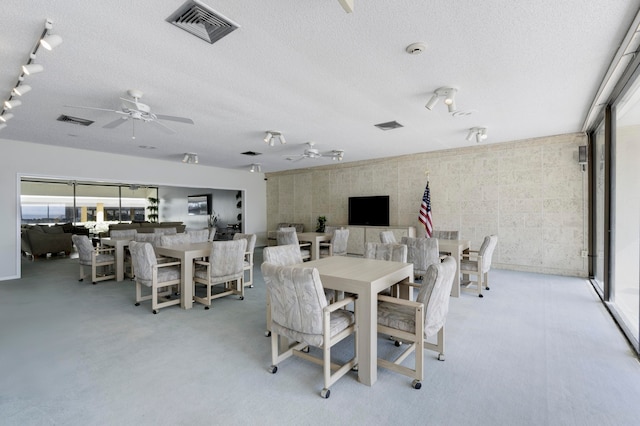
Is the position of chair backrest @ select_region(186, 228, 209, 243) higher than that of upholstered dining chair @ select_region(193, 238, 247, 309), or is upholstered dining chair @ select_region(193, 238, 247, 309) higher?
chair backrest @ select_region(186, 228, 209, 243)

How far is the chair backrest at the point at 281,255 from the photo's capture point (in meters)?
3.24

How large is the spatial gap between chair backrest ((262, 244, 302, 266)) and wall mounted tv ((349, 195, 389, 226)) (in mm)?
4917

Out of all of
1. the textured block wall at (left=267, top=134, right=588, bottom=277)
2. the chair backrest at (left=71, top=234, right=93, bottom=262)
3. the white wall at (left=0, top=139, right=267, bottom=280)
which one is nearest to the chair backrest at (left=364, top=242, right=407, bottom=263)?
the textured block wall at (left=267, top=134, right=588, bottom=277)

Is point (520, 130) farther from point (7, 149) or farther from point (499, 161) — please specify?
point (7, 149)

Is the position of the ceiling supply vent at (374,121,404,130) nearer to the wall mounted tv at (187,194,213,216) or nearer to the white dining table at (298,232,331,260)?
the white dining table at (298,232,331,260)

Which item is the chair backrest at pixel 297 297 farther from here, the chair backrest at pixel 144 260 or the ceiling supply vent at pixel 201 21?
the chair backrest at pixel 144 260

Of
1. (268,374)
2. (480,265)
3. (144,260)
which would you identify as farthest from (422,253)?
(144,260)

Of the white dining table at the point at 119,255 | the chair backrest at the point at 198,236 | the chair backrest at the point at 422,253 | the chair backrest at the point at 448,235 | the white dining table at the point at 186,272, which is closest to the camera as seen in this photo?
the white dining table at the point at 186,272

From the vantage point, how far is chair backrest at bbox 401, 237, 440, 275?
4.49m

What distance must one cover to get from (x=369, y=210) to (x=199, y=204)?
8.66 m

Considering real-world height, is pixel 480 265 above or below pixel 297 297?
below

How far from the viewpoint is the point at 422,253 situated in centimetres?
458

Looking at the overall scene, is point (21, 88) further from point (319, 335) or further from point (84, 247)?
point (319, 335)

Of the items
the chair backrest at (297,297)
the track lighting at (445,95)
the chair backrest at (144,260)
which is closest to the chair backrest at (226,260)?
the chair backrest at (144,260)
